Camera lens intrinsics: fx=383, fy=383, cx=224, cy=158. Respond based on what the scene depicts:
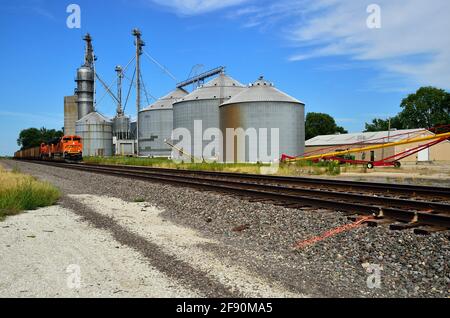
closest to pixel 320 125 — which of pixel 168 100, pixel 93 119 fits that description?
pixel 168 100

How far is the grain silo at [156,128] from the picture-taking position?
2756 inches

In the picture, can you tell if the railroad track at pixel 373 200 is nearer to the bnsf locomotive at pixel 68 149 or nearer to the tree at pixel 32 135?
the bnsf locomotive at pixel 68 149

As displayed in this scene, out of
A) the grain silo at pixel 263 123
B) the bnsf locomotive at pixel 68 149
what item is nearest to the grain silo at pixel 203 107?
the grain silo at pixel 263 123

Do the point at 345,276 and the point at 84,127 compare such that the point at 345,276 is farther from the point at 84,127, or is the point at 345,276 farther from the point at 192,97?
the point at 84,127

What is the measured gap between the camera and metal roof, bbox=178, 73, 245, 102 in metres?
57.0

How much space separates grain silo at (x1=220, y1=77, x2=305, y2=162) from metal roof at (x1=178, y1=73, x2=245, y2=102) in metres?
8.47

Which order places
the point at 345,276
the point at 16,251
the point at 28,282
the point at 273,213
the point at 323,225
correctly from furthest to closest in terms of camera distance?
the point at 273,213
the point at 323,225
the point at 16,251
the point at 345,276
the point at 28,282

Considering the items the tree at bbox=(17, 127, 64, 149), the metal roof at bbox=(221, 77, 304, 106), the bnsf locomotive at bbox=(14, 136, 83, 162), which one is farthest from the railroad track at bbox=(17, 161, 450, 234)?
the tree at bbox=(17, 127, 64, 149)

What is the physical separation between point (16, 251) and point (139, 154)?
68.0 metres

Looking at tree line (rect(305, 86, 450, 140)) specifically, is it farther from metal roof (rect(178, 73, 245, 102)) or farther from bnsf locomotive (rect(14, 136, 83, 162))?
A: bnsf locomotive (rect(14, 136, 83, 162))

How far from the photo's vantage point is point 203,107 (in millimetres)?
55688
